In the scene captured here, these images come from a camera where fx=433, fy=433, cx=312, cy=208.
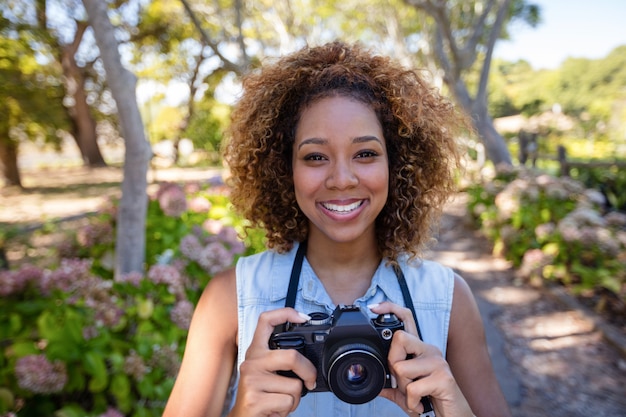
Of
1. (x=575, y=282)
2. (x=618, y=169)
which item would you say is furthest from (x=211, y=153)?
(x=575, y=282)

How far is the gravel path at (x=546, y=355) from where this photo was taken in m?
2.84

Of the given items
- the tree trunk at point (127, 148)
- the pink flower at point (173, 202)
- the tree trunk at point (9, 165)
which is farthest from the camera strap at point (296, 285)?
the tree trunk at point (9, 165)

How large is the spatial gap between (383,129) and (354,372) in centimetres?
71

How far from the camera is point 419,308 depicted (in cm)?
124

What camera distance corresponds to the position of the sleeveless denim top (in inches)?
47.4

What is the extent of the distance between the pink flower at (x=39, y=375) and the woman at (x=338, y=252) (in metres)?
0.52

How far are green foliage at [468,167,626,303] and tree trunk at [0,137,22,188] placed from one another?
1184 cm

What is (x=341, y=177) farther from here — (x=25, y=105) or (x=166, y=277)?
(x=25, y=105)

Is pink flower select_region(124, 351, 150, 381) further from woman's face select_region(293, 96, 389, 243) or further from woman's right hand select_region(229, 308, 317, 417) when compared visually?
woman's face select_region(293, 96, 389, 243)

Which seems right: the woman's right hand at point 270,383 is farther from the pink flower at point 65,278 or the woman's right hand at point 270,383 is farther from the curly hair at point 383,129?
the pink flower at point 65,278

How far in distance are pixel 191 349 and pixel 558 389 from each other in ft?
9.34

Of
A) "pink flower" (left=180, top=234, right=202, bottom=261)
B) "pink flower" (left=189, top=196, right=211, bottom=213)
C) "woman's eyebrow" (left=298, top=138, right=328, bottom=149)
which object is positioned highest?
"woman's eyebrow" (left=298, top=138, right=328, bottom=149)

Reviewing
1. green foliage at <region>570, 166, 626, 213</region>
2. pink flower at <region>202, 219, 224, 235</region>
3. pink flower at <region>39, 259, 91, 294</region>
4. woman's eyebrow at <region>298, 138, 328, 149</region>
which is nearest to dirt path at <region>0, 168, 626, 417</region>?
pink flower at <region>202, 219, 224, 235</region>

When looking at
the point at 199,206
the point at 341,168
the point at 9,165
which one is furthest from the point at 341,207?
the point at 9,165
